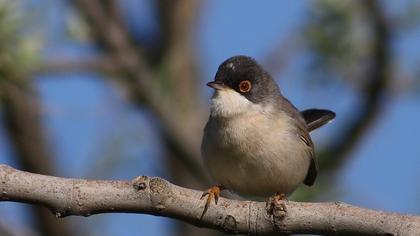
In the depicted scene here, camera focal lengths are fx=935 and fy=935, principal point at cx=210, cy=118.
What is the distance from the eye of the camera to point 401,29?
7520 mm

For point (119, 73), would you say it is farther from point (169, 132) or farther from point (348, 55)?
point (348, 55)

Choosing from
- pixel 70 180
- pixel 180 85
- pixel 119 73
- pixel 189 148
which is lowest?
pixel 70 180

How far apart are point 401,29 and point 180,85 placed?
296 cm

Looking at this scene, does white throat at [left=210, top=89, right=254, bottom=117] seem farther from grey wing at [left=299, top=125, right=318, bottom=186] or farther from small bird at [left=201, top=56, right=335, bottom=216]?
grey wing at [left=299, top=125, right=318, bottom=186]

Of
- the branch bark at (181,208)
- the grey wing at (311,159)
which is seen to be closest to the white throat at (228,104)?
the grey wing at (311,159)

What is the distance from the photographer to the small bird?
17.7 ft

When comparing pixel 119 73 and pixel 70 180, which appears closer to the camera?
pixel 70 180

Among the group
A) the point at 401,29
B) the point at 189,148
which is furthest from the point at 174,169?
the point at 401,29

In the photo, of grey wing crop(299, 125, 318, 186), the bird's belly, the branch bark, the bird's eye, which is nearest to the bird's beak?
the bird's eye

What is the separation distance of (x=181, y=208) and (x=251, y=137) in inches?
65.7

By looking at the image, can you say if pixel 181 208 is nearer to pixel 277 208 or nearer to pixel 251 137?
pixel 277 208

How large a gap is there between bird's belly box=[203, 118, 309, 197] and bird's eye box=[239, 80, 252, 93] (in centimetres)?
38

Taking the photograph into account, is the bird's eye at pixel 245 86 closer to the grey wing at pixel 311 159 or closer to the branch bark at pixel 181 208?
the grey wing at pixel 311 159

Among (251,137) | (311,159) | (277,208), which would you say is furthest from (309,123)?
(277,208)
